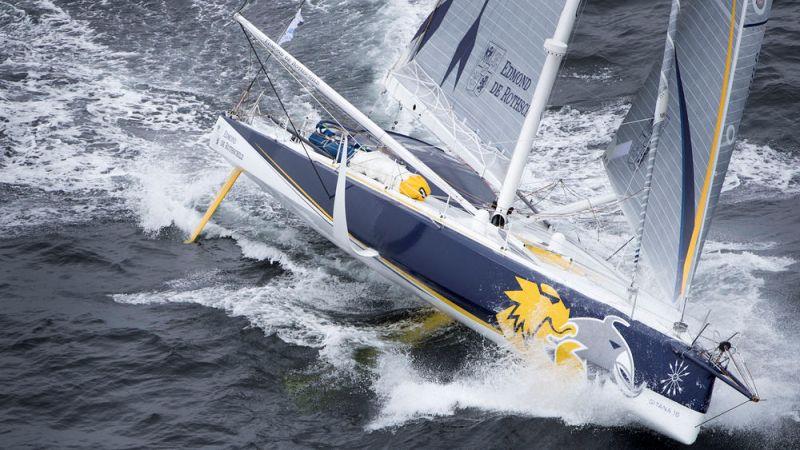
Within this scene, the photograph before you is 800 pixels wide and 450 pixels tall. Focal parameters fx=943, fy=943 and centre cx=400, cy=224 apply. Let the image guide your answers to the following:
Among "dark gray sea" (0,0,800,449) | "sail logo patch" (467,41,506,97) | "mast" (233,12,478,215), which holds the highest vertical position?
"sail logo patch" (467,41,506,97)

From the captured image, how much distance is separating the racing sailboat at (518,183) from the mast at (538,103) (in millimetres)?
19

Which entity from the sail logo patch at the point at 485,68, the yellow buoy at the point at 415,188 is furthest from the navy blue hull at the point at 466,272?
the sail logo patch at the point at 485,68

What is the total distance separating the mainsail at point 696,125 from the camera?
9.69 meters

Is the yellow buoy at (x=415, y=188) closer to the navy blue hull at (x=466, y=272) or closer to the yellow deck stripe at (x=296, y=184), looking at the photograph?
the navy blue hull at (x=466, y=272)

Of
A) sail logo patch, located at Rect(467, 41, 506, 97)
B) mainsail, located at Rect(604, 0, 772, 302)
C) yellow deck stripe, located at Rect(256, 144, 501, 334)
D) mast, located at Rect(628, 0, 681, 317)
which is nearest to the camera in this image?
mainsail, located at Rect(604, 0, 772, 302)

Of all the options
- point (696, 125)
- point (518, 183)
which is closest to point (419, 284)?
point (518, 183)

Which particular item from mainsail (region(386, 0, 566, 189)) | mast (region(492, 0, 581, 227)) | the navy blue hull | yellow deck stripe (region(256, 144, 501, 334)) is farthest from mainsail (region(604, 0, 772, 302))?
yellow deck stripe (region(256, 144, 501, 334))

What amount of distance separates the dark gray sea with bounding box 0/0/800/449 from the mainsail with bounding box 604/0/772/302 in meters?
1.93

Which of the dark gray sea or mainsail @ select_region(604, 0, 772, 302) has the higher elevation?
mainsail @ select_region(604, 0, 772, 302)

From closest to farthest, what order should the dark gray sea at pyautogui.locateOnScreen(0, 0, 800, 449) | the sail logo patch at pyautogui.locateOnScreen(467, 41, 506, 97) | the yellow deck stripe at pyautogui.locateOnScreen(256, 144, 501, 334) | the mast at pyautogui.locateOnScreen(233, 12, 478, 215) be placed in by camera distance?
the dark gray sea at pyautogui.locateOnScreen(0, 0, 800, 449) < the yellow deck stripe at pyautogui.locateOnScreen(256, 144, 501, 334) < the mast at pyautogui.locateOnScreen(233, 12, 478, 215) < the sail logo patch at pyautogui.locateOnScreen(467, 41, 506, 97)

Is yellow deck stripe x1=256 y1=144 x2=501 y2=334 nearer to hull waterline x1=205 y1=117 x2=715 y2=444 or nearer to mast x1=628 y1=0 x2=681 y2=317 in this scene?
hull waterline x1=205 y1=117 x2=715 y2=444

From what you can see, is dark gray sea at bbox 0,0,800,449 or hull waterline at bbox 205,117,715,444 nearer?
hull waterline at bbox 205,117,715,444

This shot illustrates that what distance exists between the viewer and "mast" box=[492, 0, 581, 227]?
11328 millimetres

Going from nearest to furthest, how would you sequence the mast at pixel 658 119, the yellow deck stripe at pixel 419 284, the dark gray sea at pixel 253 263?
the mast at pixel 658 119 < the dark gray sea at pixel 253 263 < the yellow deck stripe at pixel 419 284
